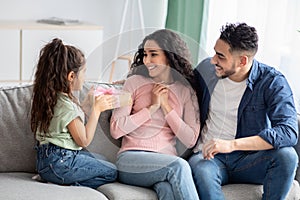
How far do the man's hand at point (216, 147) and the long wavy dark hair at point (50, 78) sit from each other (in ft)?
2.02

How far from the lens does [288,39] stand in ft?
13.3

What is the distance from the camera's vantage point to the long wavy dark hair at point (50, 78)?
2768mm

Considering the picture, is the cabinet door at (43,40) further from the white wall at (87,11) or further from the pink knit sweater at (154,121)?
the pink knit sweater at (154,121)

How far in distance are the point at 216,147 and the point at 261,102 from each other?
0.31m

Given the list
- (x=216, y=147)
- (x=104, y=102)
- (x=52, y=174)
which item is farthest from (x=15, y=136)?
(x=216, y=147)

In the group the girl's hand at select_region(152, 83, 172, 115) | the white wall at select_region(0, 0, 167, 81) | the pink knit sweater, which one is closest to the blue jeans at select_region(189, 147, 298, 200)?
the pink knit sweater

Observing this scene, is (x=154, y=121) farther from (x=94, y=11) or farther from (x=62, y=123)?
(x=94, y=11)

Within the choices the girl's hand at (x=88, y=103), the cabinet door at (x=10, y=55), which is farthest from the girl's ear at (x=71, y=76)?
the cabinet door at (x=10, y=55)

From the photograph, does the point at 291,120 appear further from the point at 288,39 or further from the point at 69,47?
the point at 288,39

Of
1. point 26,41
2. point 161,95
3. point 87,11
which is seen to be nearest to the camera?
point 161,95

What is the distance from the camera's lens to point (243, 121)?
9.73 ft

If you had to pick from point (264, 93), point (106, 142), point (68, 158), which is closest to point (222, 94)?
point (264, 93)

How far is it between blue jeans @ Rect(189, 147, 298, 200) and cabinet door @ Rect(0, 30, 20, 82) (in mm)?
2557

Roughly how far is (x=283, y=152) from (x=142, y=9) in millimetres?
3115
